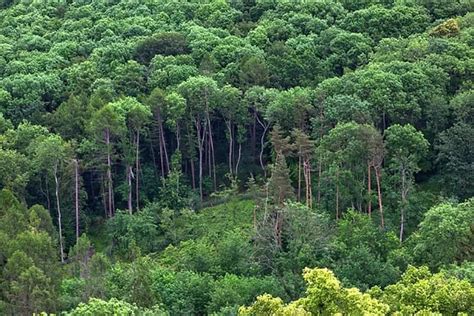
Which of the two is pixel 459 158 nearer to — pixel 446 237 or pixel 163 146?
pixel 446 237

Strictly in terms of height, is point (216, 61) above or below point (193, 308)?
above

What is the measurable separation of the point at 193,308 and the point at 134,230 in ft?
42.5

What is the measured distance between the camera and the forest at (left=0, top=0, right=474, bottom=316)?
40906 millimetres

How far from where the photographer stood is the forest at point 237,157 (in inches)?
1610

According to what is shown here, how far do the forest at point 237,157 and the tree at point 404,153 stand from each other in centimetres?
14

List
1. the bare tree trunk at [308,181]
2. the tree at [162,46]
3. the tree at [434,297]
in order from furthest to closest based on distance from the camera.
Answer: the tree at [162,46] → the bare tree trunk at [308,181] → the tree at [434,297]

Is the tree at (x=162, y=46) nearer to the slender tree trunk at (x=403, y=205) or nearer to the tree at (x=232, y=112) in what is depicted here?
the tree at (x=232, y=112)

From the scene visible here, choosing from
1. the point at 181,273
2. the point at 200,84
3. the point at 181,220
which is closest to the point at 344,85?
the point at 200,84

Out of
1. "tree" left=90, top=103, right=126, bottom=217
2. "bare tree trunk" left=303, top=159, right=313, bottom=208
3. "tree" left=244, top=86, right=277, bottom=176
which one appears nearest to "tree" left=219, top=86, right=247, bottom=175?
"tree" left=244, top=86, right=277, bottom=176

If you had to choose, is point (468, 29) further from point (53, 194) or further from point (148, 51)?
point (53, 194)

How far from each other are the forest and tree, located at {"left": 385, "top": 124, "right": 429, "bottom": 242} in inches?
5.6

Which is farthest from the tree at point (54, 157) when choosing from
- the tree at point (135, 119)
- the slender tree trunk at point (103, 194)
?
the tree at point (135, 119)

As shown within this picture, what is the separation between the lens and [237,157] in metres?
62.2

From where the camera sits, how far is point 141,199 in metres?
58.3
